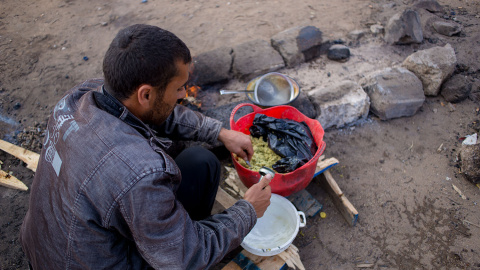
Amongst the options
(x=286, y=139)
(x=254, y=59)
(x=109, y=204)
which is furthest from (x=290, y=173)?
(x=254, y=59)

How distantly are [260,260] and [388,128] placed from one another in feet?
7.55

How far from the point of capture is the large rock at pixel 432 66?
3742 mm

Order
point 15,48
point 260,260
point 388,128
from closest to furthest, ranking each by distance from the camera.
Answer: point 260,260, point 388,128, point 15,48

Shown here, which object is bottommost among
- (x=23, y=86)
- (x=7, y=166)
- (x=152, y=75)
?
(x=7, y=166)

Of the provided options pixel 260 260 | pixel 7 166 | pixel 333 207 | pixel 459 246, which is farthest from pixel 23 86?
pixel 459 246

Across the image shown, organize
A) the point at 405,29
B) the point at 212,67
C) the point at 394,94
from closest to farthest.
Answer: the point at 394,94 → the point at 212,67 → the point at 405,29

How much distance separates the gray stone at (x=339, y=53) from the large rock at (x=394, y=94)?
0.66 meters

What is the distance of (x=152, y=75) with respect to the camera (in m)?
1.46

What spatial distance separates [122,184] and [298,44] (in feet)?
11.7

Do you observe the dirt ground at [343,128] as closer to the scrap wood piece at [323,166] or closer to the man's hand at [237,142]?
the scrap wood piece at [323,166]

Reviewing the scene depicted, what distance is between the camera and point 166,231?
53.6 inches

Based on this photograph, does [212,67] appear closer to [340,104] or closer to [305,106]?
[305,106]

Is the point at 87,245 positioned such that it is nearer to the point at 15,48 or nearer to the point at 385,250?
the point at 385,250

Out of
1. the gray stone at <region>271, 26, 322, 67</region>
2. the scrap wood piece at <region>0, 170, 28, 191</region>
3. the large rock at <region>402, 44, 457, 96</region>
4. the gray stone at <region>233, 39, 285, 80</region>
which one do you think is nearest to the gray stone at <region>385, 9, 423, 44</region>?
the large rock at <region>402, 44, 457, 96</region>
